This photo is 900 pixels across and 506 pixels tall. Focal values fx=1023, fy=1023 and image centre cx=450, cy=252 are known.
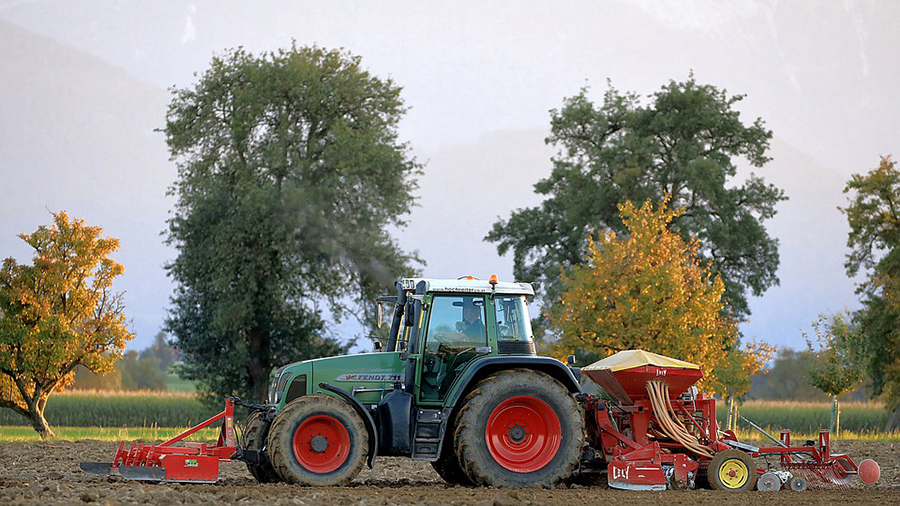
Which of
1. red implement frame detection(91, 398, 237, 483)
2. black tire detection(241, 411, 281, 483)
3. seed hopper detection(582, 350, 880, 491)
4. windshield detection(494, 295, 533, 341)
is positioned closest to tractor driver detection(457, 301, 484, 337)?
windshield detection(494, 295, 533, 341)

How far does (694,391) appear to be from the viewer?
44.8 feet

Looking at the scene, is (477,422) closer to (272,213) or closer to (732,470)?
(732,470)

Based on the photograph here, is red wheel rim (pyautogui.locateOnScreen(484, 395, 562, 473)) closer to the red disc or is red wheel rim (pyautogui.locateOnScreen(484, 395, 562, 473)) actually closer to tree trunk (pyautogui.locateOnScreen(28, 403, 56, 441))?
the red disc

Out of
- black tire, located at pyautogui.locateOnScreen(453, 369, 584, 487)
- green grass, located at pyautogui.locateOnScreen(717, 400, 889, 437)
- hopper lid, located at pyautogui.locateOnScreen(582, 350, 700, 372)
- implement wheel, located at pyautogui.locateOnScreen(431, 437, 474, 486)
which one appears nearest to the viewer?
black tire, located at pyautogui.locateOnScreen(453, 369, 584, 487)

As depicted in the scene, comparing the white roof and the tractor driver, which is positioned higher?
the white roof

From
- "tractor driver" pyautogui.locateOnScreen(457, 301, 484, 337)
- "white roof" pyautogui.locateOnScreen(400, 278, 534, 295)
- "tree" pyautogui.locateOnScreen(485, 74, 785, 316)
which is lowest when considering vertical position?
"tractor driver" pyautogui.locateOnScreen(457, 301, 484, 337)

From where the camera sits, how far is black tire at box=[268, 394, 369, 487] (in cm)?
1214

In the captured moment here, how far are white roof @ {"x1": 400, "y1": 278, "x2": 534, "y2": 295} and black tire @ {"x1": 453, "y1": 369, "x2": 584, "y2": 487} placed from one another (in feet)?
3.43

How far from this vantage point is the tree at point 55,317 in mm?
26875

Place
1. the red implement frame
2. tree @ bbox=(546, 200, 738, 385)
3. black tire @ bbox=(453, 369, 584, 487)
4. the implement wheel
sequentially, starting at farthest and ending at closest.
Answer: tree @ bbox=(546, 200, 738, 385), the implement wheel, black tire @ bbox=(453, 369, 584, 487), the red implement frame

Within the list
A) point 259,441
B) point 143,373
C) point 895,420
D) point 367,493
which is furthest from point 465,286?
point 143,373

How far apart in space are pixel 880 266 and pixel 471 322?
29.2 meters

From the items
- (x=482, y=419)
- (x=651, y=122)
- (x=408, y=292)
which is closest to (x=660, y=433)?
(x=482, y=419)

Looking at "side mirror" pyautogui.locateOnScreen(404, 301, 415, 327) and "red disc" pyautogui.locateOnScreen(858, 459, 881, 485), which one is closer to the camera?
"side mirror" pyautogui.locateOnScreen(404, 301, 415, 327)
